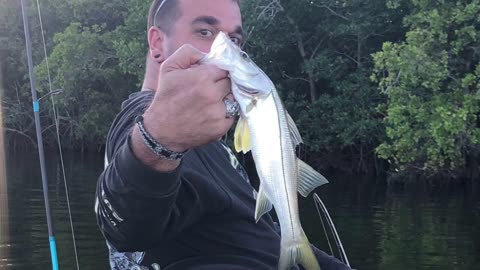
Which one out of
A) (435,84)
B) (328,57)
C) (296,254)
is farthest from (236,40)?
(328,57)

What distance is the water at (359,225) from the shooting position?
11492 millimetres

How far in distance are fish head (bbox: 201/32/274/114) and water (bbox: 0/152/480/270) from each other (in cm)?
930

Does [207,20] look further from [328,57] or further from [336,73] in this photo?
[328,57]

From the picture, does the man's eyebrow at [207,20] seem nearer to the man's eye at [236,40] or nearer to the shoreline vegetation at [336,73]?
the man's eye at [236,40]

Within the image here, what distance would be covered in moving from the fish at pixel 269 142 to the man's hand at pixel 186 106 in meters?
0.05

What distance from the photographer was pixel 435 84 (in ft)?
65.1

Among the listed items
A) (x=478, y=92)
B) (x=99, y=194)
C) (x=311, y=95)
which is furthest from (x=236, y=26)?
(x=311, y=95)

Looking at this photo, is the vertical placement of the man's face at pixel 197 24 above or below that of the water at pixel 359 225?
above

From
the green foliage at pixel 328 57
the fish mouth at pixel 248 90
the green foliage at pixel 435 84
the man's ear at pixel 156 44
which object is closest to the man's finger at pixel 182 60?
the fish mouth at pixel 248 90

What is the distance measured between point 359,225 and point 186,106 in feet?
45.4

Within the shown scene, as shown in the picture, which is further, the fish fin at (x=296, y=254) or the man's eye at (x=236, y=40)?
the man's eye at (x=236, y=40)

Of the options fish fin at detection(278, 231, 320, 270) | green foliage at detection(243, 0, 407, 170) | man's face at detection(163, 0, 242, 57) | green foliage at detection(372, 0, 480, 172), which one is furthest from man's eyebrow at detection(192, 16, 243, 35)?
green foliage at detection(243, 0, 407, 170)

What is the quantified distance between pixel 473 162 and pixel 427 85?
5.25m

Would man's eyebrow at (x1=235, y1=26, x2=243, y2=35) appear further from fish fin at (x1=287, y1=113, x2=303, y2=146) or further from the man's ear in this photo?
fish fin at (x1=287, y1=113, x2=303, y2=146)
